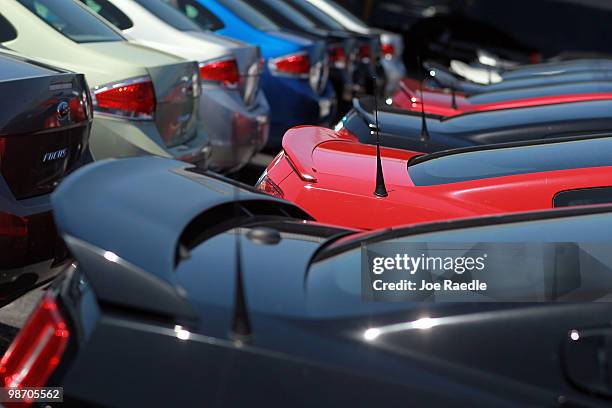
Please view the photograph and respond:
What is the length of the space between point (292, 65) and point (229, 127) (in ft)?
5.98

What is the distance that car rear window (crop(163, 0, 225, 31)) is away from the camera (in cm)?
952

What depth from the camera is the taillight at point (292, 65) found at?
9.33 metres

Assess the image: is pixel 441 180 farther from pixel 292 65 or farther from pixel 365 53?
pixel 365 53

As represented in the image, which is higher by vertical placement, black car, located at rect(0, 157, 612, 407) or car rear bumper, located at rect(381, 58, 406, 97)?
car rear bumper, located at rect(381, 58, 406, 97)

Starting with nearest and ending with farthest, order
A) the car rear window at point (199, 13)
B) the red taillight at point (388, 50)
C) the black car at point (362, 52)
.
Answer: the car rear window at point (199, 13)
the black car at point (362, 52)
the red taillight at point (388, 50)

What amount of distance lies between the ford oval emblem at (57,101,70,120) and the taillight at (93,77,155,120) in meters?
1.34

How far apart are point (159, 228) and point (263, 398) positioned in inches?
20.0

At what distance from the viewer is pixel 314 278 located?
2.58m

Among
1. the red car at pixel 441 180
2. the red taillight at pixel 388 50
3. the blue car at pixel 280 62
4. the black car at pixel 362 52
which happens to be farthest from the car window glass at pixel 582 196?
the red taillight at pixel 388 50

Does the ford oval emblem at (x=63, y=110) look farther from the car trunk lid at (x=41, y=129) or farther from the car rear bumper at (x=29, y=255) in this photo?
the car rear bumper at (x=29, y=255)

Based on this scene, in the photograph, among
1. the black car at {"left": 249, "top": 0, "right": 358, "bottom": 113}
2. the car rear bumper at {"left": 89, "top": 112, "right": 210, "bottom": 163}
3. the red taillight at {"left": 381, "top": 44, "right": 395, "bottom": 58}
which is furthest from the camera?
the red taillight at {"left": 381, "top": 44, "right": 395, "bottom": 58}

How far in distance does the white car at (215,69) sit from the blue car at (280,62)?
1168 mm

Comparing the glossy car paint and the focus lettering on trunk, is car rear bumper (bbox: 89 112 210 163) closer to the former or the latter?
the glossy car paint

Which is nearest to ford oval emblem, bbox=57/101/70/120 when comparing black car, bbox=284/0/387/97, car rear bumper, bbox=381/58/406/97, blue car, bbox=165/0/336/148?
blue car, bbox=165/0/336/148
